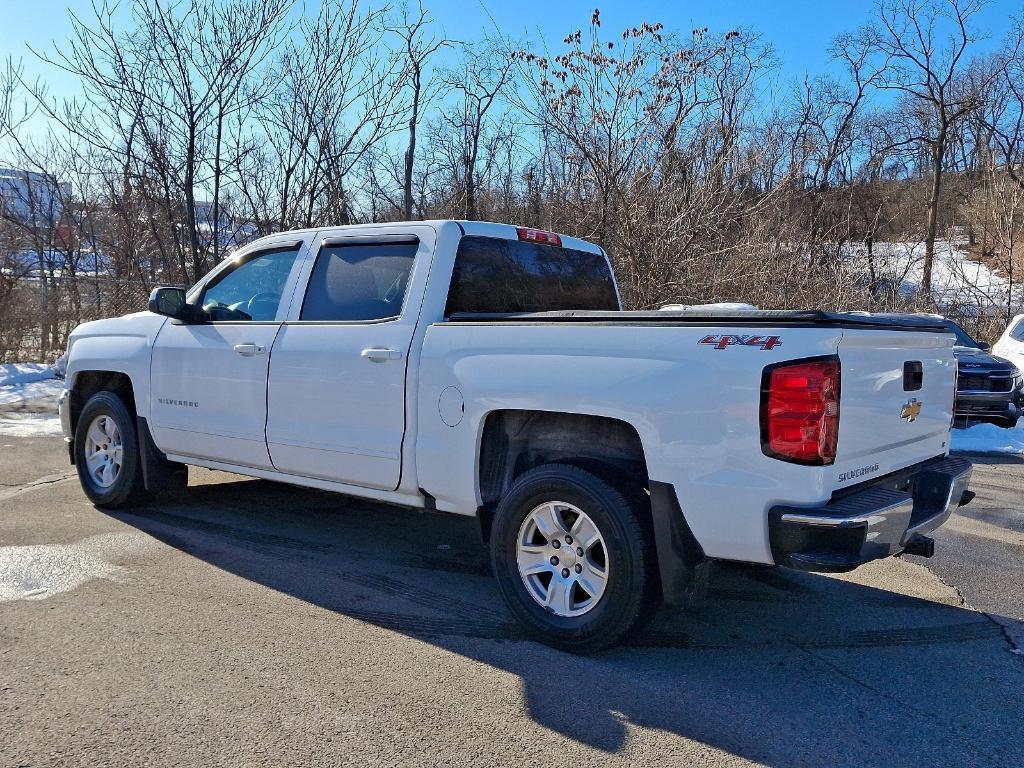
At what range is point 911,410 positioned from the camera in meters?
3.81

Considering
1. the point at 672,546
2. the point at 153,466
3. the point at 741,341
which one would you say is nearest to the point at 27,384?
the point at 153,466

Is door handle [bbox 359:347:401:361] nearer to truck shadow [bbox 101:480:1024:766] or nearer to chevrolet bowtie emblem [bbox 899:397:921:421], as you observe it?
truck shadow [bbox 101:480:1024:766]

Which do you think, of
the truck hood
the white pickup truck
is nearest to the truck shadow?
the white pickup truck

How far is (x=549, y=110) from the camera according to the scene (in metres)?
12.7

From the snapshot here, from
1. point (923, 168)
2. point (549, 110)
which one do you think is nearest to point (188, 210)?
point (549, 110)

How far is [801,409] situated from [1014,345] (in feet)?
38.5

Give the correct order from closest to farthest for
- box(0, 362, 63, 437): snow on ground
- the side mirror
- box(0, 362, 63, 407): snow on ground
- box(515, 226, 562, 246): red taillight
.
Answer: box(515, 226, 562, 246): red taillight < the side mirror < box(0, 362, 63, 437): snow on ground < box(0, 362, 63, 407): snow on ground

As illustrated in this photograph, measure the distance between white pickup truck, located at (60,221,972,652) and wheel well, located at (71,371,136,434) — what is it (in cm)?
32

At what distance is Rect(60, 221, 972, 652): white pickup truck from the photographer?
10.6ft

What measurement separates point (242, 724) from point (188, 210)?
13.0m

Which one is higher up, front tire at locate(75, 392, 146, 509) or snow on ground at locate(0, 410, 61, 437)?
front tire at locate(75, 392, 146, 509)

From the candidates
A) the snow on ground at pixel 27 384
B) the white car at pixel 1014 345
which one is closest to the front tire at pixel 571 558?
the snow on ground at pixel 27 384

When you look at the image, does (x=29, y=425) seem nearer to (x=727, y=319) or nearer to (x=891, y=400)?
(x=727, y=319)

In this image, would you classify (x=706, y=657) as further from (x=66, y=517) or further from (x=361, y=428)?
(x=66, y=517)
